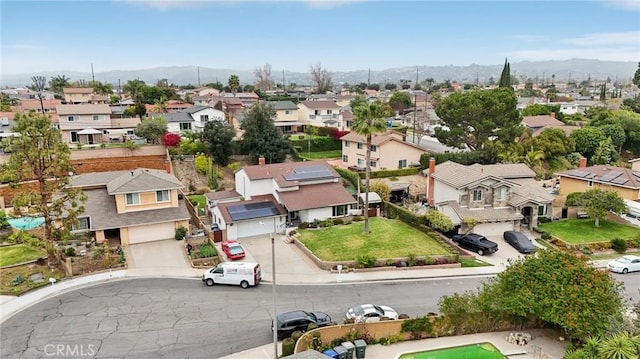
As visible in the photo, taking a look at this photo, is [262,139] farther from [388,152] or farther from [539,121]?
[539,121]

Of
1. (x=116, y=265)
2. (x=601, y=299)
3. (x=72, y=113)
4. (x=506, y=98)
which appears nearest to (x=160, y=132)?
(x=72, y=113)

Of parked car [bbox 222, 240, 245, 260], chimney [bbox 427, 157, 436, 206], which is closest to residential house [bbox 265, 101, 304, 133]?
chimney [bbox 427, 157, 436, 206]

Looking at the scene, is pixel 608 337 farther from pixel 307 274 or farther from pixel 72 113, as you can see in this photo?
pixel 72 113

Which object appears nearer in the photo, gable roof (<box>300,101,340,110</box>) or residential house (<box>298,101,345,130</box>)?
residential house (<box>298,101,345,130</box>)

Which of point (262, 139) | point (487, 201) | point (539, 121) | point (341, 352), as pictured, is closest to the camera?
point (341, 352)

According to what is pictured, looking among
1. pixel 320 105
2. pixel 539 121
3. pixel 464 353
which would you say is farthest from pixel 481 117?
pixel 464 353

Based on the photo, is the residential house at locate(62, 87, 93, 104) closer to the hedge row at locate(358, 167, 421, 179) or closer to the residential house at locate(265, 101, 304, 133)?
the residential house at locate(265, 101, 304, 133)
